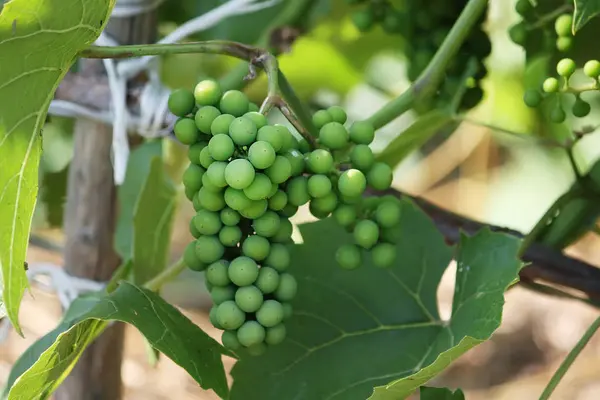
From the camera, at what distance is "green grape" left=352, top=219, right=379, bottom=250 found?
1.67 feet

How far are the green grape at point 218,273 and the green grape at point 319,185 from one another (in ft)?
0.23

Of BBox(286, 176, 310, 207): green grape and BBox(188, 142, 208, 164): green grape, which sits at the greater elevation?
BBox(188, 142, 208, 164): green grape

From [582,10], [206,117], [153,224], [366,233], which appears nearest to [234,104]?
[206,117]

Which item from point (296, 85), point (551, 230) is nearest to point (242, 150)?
point (551, 230)

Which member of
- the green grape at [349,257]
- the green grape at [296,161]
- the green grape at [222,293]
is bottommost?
the green grape at [349,257]

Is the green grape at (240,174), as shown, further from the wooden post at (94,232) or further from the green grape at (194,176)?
the wooden post at (94,232)

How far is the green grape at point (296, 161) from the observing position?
0.46 metres

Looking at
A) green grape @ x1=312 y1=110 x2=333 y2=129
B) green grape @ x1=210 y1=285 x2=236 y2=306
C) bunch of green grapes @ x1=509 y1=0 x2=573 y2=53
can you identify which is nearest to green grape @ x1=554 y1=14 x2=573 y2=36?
bunch of green grapes @ x1=509 y1=0 x2=573 y2=53

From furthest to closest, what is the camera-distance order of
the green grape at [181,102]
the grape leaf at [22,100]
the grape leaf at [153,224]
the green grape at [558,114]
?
the grape leaf at [153,224]
the green grape at [558,114]
the green grape at [181,102]
the grape leaf at [22,100]

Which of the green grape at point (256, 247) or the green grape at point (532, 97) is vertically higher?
the green grape at point (532, 97)

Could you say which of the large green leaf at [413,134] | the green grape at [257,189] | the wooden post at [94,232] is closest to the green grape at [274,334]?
the green grape at [257,189]

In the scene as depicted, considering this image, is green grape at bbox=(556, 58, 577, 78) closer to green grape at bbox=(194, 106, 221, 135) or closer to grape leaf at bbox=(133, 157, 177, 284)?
green grape at bbox=(194, 106, 221, 135)

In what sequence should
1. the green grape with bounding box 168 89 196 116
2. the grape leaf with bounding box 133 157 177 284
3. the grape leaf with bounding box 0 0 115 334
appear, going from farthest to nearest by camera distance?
the grape leaf with bounding box 133 157 177 284, the green grape with bounding box 168 89 196 116, the grape leaf with bounding box 0 0 115 334

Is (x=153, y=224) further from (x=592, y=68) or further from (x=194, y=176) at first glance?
(x=592, y=68)
